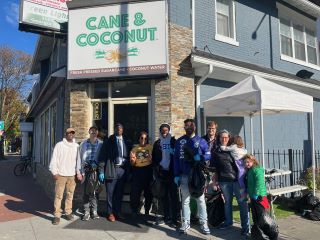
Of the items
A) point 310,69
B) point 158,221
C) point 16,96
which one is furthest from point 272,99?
point 16,96

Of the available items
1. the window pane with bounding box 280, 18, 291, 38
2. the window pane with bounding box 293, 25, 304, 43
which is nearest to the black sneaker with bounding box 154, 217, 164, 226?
the window pane with bounding box 280, 18, 291, 38

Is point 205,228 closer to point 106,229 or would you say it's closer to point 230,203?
point 230,203

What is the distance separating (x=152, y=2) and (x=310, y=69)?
26.5 feet

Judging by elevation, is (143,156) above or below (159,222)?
above

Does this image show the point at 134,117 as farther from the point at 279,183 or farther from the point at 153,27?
the point at 279,183

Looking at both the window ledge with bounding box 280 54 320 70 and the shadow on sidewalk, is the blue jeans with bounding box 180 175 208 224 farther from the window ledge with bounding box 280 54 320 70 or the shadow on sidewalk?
the window ledge with bounding box 280 54 320 70

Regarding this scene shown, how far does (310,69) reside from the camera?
13750mm

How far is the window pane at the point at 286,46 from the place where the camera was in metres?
13.0

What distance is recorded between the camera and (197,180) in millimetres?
6125

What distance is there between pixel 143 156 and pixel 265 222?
265 cm

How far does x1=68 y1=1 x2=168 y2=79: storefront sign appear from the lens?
8.24 meters

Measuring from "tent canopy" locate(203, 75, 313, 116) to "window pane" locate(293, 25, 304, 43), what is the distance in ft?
20.6

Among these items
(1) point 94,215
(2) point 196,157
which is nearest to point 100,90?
(1) point 94,215

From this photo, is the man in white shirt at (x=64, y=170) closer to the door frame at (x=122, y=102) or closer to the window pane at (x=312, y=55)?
the door frame at (x=122, y=102)
